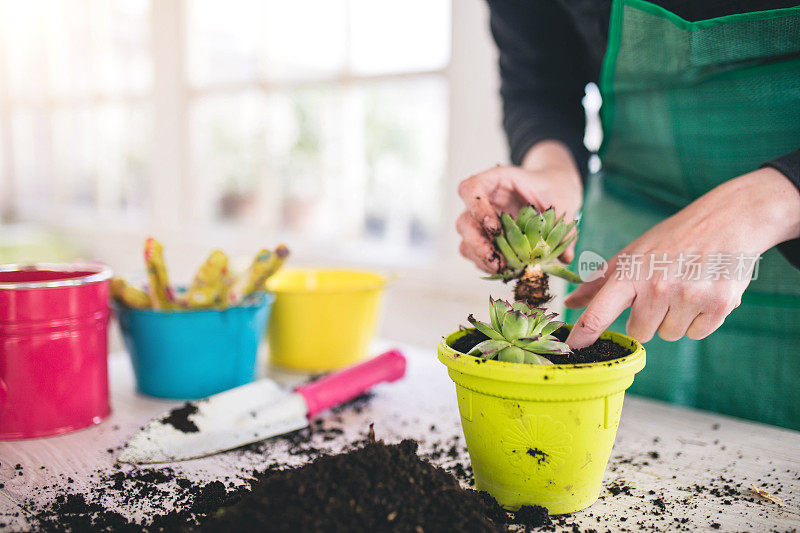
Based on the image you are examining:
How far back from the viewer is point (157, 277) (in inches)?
39.6

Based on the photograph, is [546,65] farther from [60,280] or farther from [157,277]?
[60,280]

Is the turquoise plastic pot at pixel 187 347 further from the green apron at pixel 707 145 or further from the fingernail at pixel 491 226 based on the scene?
the green apron at pixel 707 145

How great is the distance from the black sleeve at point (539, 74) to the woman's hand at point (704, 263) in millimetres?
434

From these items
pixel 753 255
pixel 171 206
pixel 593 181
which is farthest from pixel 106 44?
pixel 753 255

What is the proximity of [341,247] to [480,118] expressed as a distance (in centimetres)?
84

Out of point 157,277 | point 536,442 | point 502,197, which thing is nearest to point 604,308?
point 536,442

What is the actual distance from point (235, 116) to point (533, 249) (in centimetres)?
246

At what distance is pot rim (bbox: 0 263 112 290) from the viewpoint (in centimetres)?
82

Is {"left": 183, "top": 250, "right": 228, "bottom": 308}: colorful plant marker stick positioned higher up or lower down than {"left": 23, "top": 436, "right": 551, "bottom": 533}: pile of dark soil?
higher up

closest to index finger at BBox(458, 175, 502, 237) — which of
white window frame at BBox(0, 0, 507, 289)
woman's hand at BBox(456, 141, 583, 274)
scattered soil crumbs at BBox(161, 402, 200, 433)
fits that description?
woman's hand at BBox(456, 141, 583, 274)

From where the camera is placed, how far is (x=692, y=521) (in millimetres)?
656

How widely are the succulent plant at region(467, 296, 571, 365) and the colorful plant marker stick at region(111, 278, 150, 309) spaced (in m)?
0.62

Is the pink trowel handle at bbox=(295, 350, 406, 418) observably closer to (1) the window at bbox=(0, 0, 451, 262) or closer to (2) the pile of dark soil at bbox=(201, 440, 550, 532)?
(2) the pile of dark soil at bbox=(201, 440, 550, 532)

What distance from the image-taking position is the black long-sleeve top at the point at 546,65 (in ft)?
3.60
